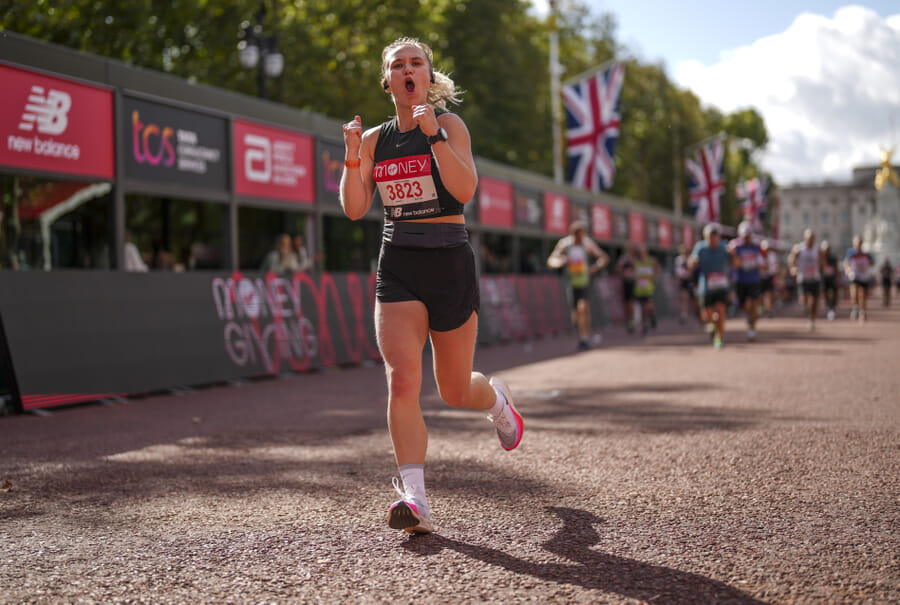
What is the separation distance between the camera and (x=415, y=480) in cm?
399

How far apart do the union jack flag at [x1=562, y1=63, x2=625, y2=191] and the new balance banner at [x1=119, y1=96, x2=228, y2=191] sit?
1497 cm

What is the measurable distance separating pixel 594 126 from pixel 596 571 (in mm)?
23944

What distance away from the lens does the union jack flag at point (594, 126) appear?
85.5ft

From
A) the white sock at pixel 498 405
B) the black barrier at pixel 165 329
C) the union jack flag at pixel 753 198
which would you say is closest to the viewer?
the white sock at pixel 498 405

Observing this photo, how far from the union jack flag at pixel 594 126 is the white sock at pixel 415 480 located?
22784 millimetres

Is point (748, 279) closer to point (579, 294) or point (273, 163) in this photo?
point (579, 294)

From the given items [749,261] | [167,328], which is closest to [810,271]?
[749,261]

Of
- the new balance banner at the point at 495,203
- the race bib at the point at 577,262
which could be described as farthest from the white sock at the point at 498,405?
the new balance banner at the point at 495,203

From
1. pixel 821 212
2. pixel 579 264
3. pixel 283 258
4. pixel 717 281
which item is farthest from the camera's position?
pixel 821 212

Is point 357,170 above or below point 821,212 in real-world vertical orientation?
below

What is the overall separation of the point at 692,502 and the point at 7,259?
430 inches

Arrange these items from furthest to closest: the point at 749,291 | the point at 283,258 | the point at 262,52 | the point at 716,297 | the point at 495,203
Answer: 1. the point at 495,203
2. the point at 262,52
3. the point at 749,291
4. the point at 716,297
5. the point at 283,258

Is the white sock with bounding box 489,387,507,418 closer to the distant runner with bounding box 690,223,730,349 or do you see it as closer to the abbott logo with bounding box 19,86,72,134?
the abbott logo with bounding box 19,86,72,134

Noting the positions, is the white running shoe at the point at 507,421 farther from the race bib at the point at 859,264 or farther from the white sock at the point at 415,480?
the race bib at the point at 859,264
